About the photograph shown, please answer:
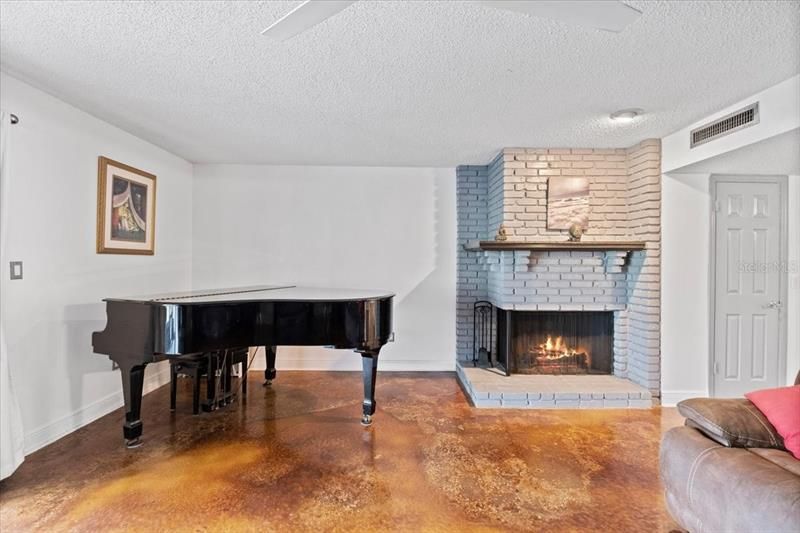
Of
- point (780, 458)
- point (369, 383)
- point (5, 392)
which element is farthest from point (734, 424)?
point (5, 392)

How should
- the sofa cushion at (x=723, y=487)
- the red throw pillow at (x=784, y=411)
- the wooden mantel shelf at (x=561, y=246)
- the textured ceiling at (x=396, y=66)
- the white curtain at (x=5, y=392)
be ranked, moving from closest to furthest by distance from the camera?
the sofa cushion at (x=723, y=487) < the red throw pillow at (x=784, y=411) < the textured ceiling at (x=396, y=66) < the white curtain at (x=5, y=392) < the wooden mantel shelf at (x=561, y=246)

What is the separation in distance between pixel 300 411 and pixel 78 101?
2666 millimetres

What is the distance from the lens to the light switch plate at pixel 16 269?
2.19m

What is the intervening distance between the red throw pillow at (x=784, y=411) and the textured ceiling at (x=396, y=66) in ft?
5.18

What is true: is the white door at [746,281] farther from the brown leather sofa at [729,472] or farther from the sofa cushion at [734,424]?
the sofa cushion at [734,424]

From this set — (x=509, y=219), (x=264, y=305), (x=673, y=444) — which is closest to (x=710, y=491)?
(x=673, y=444)

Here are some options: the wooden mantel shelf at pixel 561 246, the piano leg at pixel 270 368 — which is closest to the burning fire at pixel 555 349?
the wooden mantel shelf at pixel 561 246

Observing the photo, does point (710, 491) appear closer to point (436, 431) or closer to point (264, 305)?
point (436, 431)

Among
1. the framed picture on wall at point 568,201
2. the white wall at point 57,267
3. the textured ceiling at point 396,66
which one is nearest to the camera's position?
the textured ceiling at point 396,66

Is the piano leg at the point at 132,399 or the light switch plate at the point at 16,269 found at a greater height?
the light switch plate at the point at 16,269

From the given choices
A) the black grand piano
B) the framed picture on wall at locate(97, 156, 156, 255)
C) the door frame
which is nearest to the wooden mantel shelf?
the door frame

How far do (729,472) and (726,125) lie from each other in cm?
235

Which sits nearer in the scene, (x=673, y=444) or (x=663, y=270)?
(x=673, y=444)

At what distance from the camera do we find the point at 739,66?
6.63 feet
